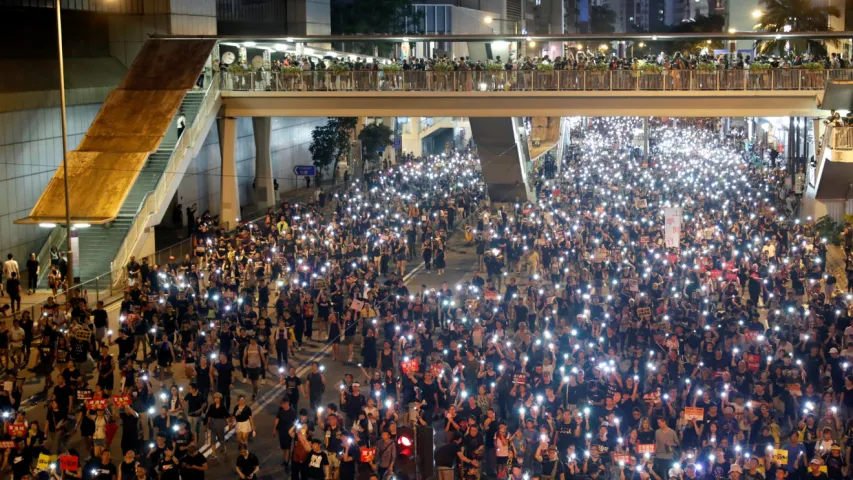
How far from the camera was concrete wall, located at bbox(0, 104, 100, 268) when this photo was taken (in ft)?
107

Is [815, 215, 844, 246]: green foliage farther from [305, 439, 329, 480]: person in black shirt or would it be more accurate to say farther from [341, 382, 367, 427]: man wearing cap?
[305, 439, 329, 480]: person in black shirt

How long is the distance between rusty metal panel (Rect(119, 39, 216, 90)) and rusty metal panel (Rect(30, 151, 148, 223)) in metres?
4.19

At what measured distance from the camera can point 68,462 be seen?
14445 mm

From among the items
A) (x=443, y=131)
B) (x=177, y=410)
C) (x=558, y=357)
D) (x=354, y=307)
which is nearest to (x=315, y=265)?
(x=354, y=307)

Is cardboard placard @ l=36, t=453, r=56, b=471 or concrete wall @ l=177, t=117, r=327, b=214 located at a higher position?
concrete wall @ l=177, t=117, r=327, b=214

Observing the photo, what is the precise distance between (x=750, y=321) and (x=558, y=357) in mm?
4565

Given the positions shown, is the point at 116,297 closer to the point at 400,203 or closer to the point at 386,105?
the point at 386,105

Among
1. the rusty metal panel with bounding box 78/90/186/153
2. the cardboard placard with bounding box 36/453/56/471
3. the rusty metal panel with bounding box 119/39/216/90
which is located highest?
the rusty metal panel with bounding box 119/39/216/90

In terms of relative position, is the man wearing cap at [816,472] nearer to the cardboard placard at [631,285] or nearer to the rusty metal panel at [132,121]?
the cardboard placard at [631,285]

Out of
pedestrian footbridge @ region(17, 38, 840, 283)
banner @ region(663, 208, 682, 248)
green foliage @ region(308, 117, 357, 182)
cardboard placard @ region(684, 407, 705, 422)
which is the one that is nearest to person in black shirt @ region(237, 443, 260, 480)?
cardboard placard @ region(684, 407, 705, 422)

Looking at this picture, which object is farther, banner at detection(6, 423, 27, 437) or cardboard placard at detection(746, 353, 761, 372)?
cardboard placard at detection(746, 353, 761, 372)

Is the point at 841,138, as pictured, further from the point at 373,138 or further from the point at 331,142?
the point at 373,138

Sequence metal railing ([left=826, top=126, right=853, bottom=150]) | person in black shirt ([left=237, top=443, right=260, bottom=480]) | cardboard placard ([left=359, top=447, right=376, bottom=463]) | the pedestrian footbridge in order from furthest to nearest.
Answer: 1. the pedestrian footbridge
2. metal railing ([left=826, top=126, right=853, bottom=150])
3. cardboard placard ([left=359, top=447, right=376, bottom=463])
4. person in black shirt ([left=237, top=443, right=260, bottom=480])

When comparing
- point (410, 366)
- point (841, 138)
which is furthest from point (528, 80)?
point (410, 366)
